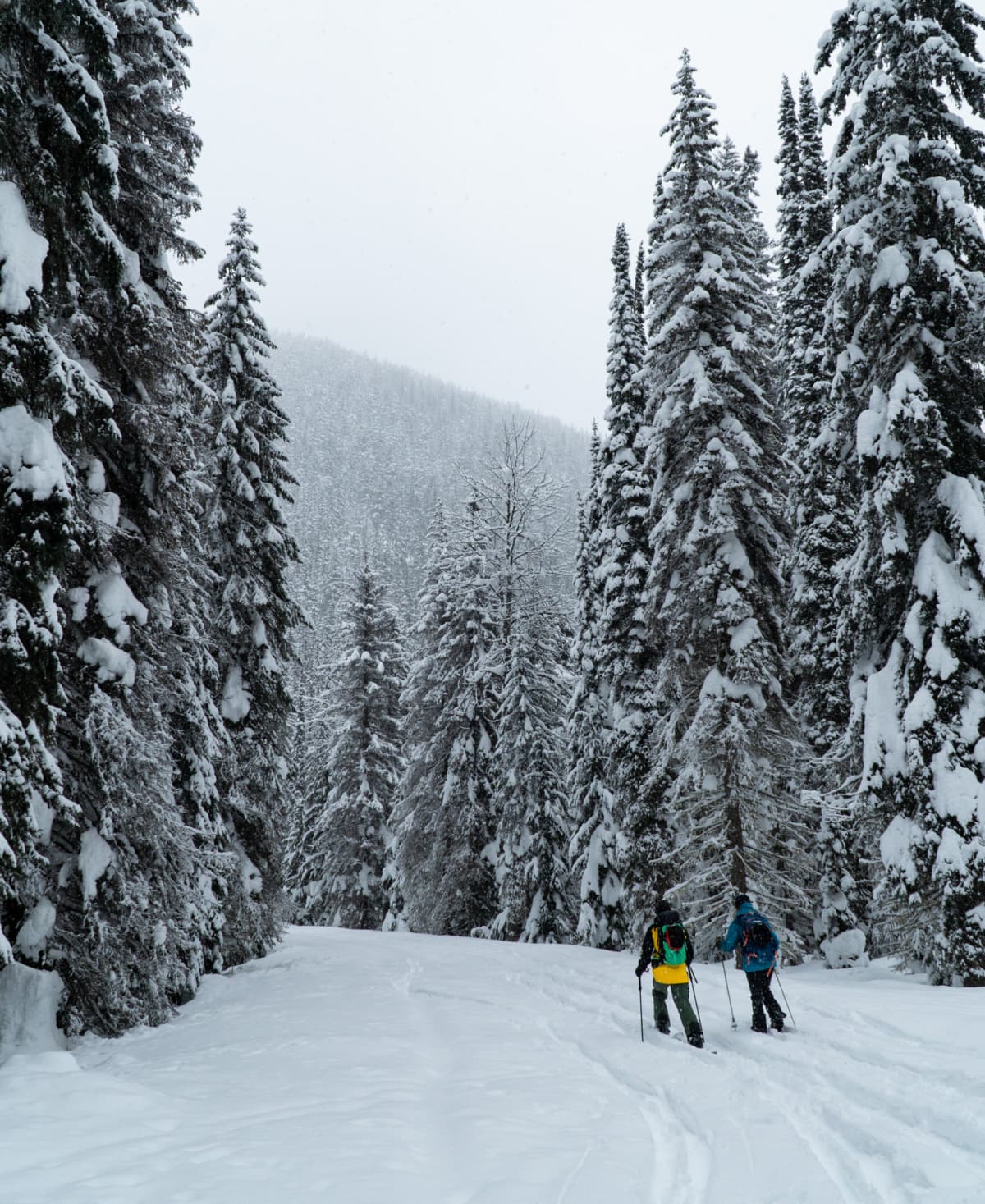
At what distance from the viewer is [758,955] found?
33.8 feet

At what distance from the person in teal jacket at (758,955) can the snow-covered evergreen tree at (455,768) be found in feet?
57.6

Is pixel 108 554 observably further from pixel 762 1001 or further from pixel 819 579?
pixel 819 579

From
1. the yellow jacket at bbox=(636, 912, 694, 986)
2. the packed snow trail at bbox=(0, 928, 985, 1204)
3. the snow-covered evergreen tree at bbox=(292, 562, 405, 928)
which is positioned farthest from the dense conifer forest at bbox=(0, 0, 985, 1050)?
the snow-covered evergreen tree at bbox=(292, 562, 405, 928)

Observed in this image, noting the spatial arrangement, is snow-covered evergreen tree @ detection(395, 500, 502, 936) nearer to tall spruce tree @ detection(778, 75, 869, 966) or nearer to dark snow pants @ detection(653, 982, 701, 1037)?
tall spruce tree @ detection(778, 75, 869, 966)

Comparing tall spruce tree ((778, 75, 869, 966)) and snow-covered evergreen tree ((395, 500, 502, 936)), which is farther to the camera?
snow-covered evergreen tree ((395, 500, 502, 936))

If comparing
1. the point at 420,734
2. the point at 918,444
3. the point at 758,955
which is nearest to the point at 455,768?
the point at 420,734

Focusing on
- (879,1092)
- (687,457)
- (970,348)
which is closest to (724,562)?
(687,457)

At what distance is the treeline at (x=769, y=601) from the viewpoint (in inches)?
517

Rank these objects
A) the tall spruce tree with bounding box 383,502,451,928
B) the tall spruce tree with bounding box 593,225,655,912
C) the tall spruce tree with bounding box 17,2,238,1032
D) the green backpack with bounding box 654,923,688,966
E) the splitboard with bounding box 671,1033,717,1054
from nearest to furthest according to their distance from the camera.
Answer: the splitboard with bounding box 671,1033,717,1054 < the green backpack with bounding box 654,923,688,966 < the tall spruce tree with bounding box 17,2,238,1032 < the tall spruce tree with bounding box 593,225,655,912 < the tall spruce tree with bounding box 383,502,451,928

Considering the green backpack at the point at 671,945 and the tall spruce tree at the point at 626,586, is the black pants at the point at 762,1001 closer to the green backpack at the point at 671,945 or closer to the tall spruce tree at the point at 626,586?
the green backpack at the point at 671,945

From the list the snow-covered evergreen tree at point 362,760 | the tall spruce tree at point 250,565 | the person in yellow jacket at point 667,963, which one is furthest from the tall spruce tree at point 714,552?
the snow-covered evergreen tree at point 362,760

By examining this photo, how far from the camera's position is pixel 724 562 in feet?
58.9

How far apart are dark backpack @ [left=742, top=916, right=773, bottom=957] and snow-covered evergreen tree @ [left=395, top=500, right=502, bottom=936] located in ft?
58.2

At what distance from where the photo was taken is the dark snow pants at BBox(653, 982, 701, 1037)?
987 centimetres
